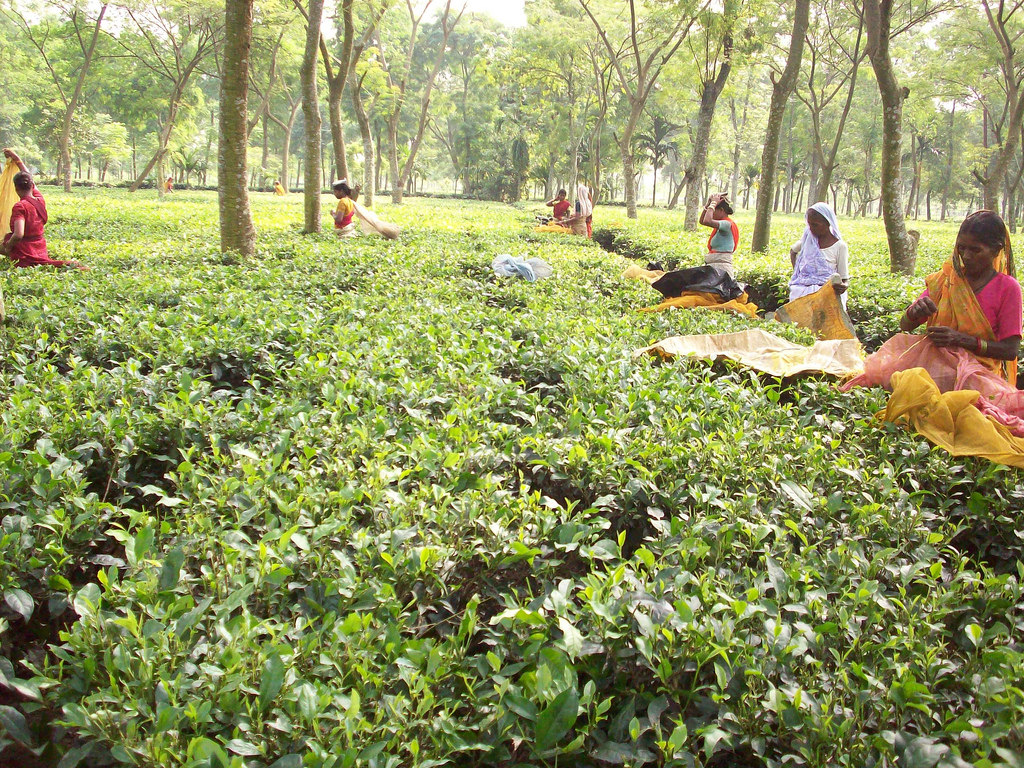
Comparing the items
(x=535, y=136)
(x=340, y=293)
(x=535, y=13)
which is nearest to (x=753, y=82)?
(x=535, y=136)

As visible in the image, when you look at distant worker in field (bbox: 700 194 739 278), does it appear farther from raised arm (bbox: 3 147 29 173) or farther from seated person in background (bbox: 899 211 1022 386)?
raised arm (bbox: 3 147 29 173)

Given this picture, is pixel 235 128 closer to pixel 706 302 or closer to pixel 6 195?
pixel 6 195

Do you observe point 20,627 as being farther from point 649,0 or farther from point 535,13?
point 535,13

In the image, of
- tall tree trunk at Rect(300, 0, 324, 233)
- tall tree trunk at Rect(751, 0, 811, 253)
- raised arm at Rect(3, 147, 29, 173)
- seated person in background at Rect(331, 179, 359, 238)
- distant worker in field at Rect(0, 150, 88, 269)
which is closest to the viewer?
distant worker in field at Rect(0, 150, 88, 269)

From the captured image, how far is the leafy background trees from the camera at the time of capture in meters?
15.2

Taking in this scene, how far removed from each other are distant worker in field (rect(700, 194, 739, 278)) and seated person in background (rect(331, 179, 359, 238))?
19.8ft

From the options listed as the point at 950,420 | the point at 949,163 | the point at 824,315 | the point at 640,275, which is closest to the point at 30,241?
the point at 640,275

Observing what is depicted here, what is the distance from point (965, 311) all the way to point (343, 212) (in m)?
9.37

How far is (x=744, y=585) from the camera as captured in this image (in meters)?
1.95

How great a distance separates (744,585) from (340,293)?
4.72 meters

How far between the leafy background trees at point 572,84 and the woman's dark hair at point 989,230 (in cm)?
521

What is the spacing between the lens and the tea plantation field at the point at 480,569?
146 cm

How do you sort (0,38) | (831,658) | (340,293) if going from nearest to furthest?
(831,658) < (340,293) < (0,38)

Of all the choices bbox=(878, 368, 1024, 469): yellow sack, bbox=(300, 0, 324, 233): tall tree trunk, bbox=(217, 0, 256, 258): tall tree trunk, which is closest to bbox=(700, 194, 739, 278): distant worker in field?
bbox=(878, 368, 1024, 469): yellow sack
